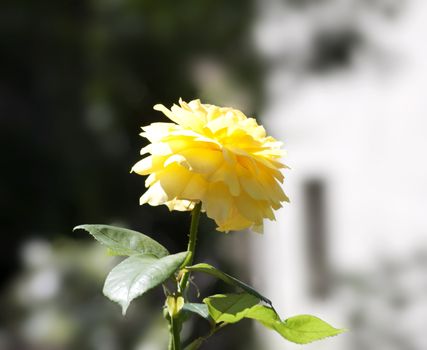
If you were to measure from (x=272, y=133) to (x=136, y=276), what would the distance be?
2.45 meters

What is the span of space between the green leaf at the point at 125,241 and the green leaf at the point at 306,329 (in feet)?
0.21

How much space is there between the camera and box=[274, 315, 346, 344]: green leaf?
38 cm

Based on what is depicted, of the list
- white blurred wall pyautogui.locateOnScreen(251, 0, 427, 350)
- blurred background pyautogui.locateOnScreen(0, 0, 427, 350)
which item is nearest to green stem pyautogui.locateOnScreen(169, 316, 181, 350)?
blurred background pyautogui.locateOnScreen(0, 0, 427, 350)

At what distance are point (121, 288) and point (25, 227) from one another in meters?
2.94

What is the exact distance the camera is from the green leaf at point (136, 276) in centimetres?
33

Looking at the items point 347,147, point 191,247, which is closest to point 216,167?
point 191,247

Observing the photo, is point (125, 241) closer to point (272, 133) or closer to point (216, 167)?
point (216, 167)

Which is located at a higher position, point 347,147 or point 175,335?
point 347,147

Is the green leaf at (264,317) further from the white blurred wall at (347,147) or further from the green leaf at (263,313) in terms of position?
the white blurred wall at (347,147)

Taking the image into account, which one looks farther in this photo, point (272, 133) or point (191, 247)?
point (272, 133)

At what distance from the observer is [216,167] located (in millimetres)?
368

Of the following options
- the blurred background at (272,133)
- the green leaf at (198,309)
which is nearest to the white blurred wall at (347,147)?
the blurred background at (272,133)

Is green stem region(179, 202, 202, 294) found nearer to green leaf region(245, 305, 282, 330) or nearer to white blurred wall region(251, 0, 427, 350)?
green leaf region(245, 305, 282, 330)

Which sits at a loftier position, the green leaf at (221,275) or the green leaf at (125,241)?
the green leaf at (125,241)
